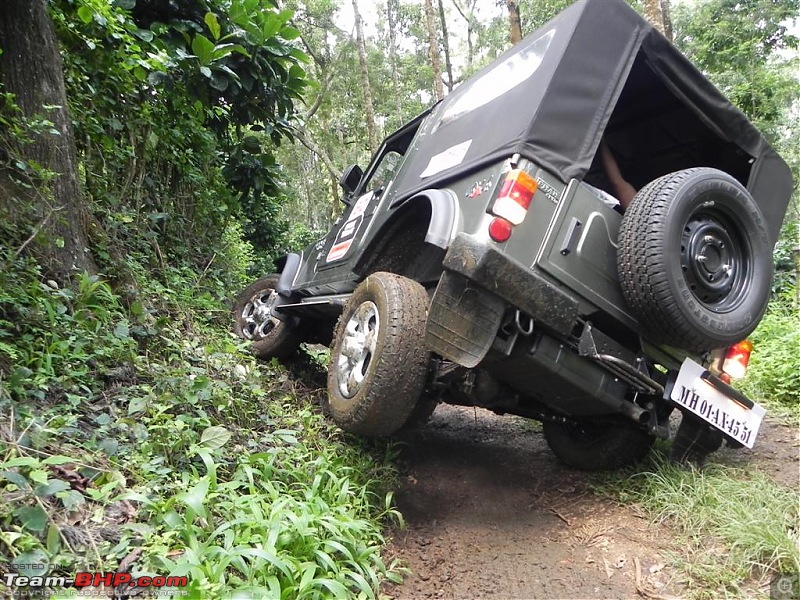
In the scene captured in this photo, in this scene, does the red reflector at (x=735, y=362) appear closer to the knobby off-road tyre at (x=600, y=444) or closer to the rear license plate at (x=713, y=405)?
the rear license plate at (x=713, y=405)

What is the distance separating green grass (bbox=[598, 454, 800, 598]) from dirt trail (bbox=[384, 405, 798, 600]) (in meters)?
0.08

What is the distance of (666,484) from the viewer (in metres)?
2.53

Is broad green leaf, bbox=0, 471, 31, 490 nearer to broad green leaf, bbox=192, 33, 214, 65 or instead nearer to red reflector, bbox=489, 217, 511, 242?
red reflector, bbox=489, 217, 511, 242

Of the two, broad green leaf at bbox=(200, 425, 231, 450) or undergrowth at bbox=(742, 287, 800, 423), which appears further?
undergrowth at bbox=(742, 287, 800, 423)

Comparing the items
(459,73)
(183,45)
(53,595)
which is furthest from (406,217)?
(459,73)

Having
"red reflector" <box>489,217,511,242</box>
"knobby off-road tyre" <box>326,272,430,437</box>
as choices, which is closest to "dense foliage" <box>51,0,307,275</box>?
"knobby off-road tyre" <box>326,272,430,437</box>

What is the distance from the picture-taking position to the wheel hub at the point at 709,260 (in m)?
2.21

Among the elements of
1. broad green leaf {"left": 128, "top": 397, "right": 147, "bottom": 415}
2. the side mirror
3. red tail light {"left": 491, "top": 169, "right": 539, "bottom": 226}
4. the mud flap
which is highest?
the side mirror

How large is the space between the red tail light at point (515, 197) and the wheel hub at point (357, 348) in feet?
2.51

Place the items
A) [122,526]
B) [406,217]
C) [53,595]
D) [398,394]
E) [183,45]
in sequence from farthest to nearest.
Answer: [183,45] < [406,217] < [398,394] < [122,526] < [53,595]

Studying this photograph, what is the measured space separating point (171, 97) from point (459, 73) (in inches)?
753

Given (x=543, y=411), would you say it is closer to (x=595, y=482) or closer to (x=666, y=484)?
(x=595, y=482)

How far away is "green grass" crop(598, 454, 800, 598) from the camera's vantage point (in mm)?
1854

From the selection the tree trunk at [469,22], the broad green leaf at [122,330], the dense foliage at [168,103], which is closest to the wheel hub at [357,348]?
the broad green leaf at [122,330]
